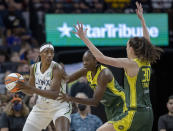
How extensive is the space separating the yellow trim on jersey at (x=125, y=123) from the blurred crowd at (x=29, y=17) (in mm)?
5260

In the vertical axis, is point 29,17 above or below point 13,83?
above

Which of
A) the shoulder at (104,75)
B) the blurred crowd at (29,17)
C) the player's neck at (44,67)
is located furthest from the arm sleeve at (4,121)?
the shoulder at (104,75)

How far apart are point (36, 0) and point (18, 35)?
69.7 inches

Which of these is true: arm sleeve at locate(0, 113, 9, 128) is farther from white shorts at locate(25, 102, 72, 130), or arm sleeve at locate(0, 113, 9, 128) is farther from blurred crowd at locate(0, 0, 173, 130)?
blurred crowd at locate(0, 0, 173, 130)

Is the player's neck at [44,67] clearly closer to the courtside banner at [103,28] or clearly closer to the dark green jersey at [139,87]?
the dark green jersey at [139,87]

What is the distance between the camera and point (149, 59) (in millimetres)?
4922

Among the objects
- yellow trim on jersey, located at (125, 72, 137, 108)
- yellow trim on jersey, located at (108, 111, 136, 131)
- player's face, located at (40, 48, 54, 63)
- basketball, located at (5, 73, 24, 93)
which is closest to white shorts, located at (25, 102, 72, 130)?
player's face, located at (40, 48, 54, 63)

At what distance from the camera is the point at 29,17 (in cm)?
1291

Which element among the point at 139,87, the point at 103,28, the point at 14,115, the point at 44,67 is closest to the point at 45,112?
the point at 44,67

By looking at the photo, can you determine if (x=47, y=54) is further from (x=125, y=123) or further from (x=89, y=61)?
(x=125, y=123)

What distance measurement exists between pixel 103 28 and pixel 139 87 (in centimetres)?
678

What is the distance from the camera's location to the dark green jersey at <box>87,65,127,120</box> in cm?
568

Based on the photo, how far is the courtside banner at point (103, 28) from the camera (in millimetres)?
11344

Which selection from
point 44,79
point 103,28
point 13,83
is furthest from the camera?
point 103,28
